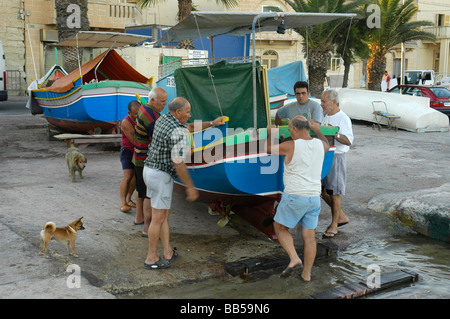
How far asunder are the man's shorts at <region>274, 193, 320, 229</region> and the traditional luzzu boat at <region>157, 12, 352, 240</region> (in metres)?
0.72

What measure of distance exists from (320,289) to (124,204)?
3268mm

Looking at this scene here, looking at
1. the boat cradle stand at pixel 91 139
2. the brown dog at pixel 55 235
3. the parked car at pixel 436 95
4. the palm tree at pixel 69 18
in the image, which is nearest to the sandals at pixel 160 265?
the brown dog at pixel 55 235

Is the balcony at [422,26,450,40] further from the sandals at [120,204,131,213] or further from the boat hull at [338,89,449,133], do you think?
the sandals at [120,204,131,213]

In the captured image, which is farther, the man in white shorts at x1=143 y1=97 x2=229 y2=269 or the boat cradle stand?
the boat cradle stand

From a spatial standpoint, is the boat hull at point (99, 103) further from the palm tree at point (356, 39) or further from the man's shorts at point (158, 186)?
the palm tree at point (356, 39)

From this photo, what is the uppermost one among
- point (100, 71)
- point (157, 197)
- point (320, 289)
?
point (100, 71)

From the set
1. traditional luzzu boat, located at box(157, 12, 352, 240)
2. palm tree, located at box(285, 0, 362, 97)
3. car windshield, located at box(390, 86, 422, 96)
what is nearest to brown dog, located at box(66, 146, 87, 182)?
traditional luzzu boat, located at box(157, 12, 352, 240)

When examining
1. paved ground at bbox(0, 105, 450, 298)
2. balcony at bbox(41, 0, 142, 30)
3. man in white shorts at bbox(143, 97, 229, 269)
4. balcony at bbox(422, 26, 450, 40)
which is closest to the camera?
paved ground at bbox(0, 105, 450, 298)

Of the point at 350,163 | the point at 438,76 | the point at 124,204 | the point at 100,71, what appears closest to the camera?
the point at 124,204

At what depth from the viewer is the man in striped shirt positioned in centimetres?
574

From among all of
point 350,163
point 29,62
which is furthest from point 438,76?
point 350,163
